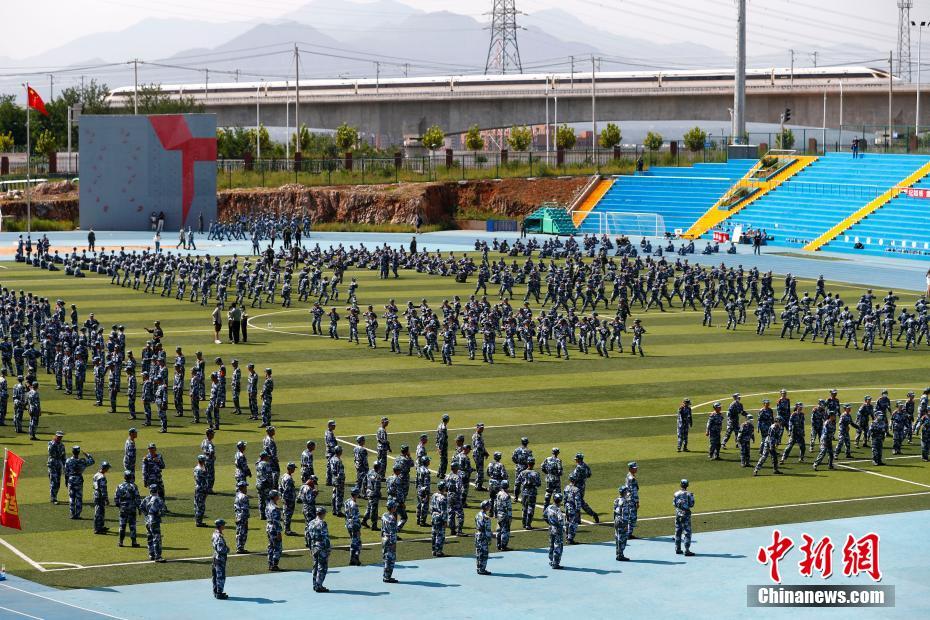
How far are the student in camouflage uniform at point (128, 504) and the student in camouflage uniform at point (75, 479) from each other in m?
1.57

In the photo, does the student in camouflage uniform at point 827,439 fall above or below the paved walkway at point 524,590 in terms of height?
above

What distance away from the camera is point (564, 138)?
115m

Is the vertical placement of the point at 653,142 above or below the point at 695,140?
above

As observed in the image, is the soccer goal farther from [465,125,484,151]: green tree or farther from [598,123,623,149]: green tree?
[465,125,484,151]: green tree

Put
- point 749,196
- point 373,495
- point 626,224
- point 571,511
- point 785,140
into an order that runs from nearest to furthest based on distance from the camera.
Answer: point 571,511
point 373,495
point 749,196
point 626,224
point 785,140

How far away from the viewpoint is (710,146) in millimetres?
105750

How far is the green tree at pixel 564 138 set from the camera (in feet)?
375

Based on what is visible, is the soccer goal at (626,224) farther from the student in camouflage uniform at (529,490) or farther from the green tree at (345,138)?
the student in camouflage uniform at (529,490)

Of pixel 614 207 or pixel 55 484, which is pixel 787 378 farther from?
pixel 614 207

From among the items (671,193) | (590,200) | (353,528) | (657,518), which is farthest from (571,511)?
(590,200)

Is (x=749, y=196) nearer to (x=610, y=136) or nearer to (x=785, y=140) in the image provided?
(x=785, y=140)

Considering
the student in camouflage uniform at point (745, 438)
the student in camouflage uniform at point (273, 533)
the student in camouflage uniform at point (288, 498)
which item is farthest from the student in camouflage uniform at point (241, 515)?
the student in camouflage uniform at point (745, 438)

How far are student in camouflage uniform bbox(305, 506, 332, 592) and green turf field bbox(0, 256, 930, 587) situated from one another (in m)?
1.51

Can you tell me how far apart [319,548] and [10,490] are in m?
5.79
